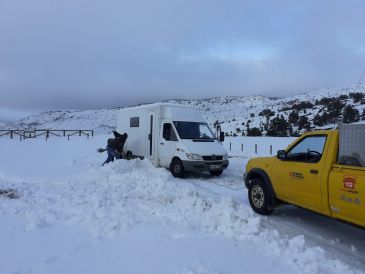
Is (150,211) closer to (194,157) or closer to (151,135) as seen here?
(194,157)

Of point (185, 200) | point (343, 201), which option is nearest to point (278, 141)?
point (185, 200)

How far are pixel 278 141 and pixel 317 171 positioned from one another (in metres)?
26.4

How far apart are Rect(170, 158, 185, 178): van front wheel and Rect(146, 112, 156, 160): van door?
1.41 meters

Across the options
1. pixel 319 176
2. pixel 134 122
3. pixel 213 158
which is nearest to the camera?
pixel 319 176

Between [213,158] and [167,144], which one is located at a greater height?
[167,144]

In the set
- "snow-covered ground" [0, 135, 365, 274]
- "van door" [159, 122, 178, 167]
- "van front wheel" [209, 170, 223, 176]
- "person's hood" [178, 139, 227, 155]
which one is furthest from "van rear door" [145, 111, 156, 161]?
"snow-covered ground" [0, 135, 365, 274]

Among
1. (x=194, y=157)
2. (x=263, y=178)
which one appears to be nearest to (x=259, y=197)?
(x=263, y=178)

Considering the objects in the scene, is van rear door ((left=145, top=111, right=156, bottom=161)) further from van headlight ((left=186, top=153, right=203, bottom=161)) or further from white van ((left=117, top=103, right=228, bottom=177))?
van headlight ((left=186, top=153, right=203, bottom=161))

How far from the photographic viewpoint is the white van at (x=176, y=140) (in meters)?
13.5

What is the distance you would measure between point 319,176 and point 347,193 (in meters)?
0.73

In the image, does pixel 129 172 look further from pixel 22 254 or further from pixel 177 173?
pixel 22 254

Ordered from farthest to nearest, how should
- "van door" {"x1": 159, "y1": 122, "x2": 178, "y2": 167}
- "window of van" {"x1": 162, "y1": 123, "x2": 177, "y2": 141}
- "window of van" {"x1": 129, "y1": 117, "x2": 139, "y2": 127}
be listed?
"window of van" {"x1": 129, "y1": 117, "x2": 139, "y2": 127} → "window of van" {"x1": 162, "y1": 123, "x2": 177, "y2": 141} → "van door" {"x1": 159, "y1": 122, "x2": 178, "y2": 167}

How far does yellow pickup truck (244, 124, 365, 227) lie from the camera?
566 centimetres

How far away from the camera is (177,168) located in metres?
13.7
